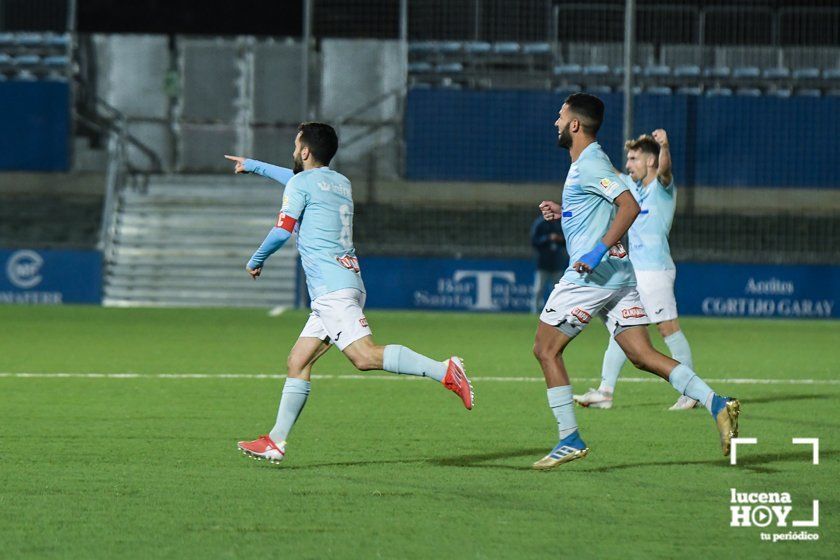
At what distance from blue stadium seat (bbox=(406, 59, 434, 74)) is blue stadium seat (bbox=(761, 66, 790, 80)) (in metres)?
7.26

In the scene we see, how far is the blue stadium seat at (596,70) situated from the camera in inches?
1136

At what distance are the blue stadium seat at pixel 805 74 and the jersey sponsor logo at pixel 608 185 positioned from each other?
23.9m

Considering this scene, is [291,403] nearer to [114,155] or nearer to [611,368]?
[611,368]

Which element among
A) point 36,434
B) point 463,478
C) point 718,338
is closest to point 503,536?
point 463,478

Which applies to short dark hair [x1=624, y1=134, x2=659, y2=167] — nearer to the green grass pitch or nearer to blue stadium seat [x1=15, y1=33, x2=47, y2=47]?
the green grass pitch

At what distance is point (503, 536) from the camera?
5.45 meters

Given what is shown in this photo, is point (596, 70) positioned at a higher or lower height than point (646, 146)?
higher

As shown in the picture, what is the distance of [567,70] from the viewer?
2903 cm

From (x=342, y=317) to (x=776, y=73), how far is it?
24.3 meters

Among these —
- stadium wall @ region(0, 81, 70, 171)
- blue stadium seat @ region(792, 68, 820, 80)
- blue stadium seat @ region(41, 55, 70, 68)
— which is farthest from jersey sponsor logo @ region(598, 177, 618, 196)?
blue stadium seat @ region(41, 55, 70, 68)

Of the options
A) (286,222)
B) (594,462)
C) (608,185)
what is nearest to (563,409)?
(594,462)

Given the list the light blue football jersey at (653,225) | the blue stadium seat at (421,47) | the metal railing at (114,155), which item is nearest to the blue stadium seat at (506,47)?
the blue stadium seat at (421,47)

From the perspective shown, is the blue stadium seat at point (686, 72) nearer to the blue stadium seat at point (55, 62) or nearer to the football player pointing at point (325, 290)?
the blue stadium seat at point (55, 62)

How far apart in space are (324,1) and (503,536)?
26094 mm
